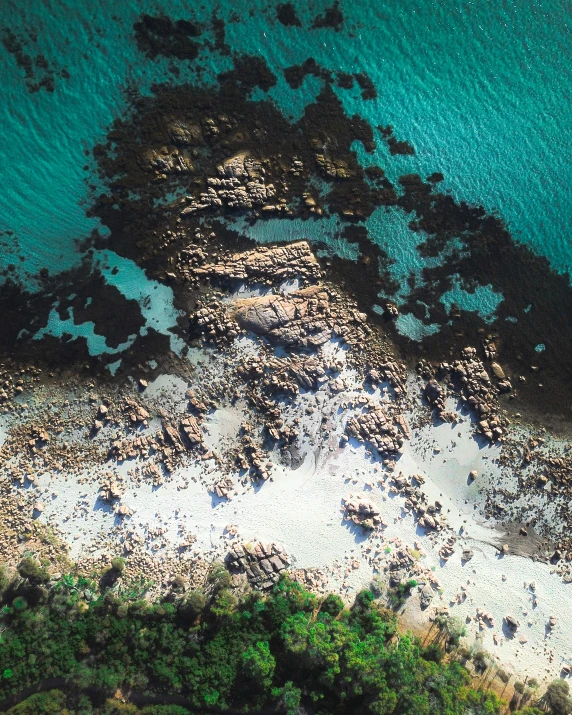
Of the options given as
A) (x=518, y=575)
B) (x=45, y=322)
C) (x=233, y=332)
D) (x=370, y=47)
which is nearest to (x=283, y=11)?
(x=370, y=47)

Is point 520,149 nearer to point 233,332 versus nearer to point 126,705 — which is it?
point 233,332

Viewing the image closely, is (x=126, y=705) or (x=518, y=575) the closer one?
(x=126, y=705)

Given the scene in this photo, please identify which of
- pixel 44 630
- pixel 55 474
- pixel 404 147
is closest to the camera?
pixel 44 630

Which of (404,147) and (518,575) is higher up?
(404,147)

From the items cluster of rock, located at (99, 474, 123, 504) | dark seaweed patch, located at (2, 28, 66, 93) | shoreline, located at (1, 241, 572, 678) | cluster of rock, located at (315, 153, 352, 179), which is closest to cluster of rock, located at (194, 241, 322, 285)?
shoreline, located at (1, 241, 572, 678)

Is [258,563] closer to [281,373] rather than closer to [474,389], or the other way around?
[281,373]

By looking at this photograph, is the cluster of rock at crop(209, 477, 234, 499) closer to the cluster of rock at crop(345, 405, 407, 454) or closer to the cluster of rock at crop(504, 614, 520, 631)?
the cluster of rock at crop(345, 405, 407, 454)

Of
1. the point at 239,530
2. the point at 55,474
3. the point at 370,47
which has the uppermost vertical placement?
the point at 370,47
